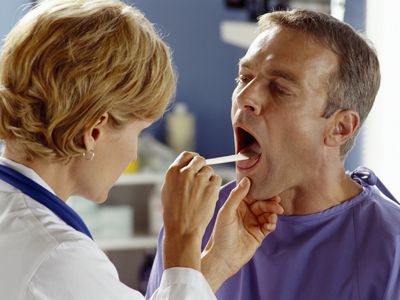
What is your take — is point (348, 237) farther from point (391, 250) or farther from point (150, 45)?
point (150, 45)

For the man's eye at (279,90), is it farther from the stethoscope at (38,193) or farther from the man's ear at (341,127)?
the stethoscope at (38,193)

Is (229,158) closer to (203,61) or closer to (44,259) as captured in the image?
(44,259)

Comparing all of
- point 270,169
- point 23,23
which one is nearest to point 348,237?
point 270,169

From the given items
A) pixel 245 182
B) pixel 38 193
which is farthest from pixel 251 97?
pixel 38 193

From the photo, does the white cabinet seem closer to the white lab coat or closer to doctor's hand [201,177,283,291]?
doctor's hand [201,177,283,291]

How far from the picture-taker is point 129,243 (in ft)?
11.5

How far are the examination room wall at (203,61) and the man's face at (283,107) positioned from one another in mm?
2244

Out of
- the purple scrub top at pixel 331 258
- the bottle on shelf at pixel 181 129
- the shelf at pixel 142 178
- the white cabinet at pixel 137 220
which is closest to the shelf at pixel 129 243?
the white cabinet at pixel 137 220

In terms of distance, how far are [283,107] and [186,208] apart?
1.02 feet

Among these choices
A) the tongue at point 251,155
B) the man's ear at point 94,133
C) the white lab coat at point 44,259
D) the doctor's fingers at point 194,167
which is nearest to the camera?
the white lab coat at point 44,259

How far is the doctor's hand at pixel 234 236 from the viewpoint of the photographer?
59.2 inches

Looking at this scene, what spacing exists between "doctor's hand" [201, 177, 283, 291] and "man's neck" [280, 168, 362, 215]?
0.04 metres

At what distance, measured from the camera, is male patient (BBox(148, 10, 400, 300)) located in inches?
58.3

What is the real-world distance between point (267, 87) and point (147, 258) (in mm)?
2279
